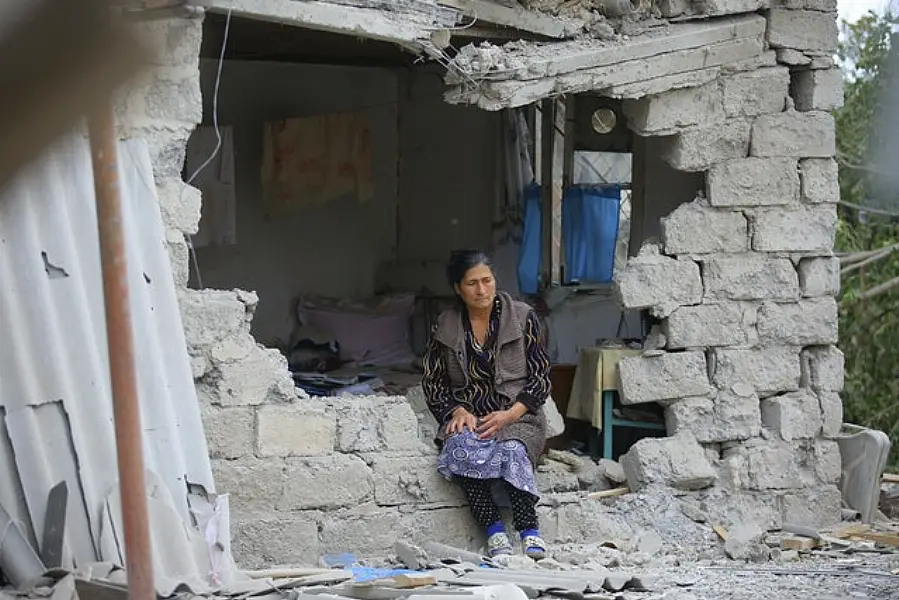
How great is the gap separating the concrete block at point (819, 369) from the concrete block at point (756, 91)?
1385mm

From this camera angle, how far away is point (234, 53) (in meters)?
10.7

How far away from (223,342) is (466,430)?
1328 millimetres

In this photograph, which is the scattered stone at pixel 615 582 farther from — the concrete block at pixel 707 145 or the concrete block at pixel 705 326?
the concrete block at pixel 707 145

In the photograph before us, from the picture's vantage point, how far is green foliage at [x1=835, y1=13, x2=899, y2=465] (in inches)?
521

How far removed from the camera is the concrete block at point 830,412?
8367mm

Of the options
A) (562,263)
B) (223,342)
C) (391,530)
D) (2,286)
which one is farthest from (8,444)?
(562,263)

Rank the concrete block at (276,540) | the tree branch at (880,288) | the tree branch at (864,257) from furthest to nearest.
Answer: the tree branch at (864,257) → the tree branch at (880,288) → the concrete block at (276,540)

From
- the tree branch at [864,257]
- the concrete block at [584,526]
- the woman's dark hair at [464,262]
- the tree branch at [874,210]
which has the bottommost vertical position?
the concrete block at [584,526]

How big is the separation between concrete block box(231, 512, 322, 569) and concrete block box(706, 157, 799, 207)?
2818 mm

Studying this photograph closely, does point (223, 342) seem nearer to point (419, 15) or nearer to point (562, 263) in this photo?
point (419, 15)

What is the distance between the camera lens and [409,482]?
24.1 feet

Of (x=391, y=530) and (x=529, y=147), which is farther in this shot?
(x=529, y=147)

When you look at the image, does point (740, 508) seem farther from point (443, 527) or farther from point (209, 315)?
point (209, 315)

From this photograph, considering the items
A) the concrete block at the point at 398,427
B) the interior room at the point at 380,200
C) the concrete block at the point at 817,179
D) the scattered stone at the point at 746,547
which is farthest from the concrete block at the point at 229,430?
the concrete block at the point at 817,179
